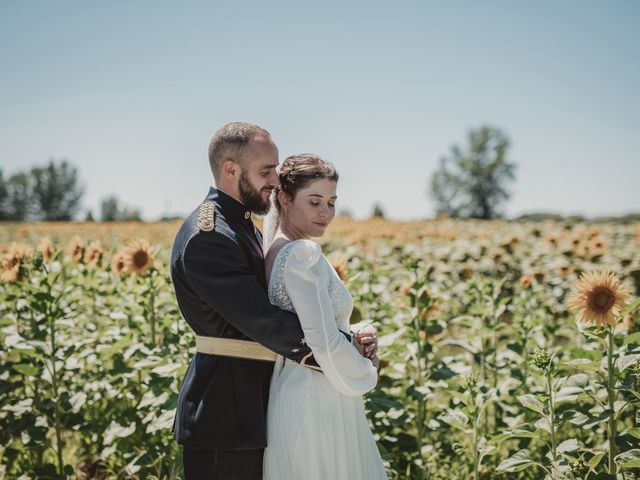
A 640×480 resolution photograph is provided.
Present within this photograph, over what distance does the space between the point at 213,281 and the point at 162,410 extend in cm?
142

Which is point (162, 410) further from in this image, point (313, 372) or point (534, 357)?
point (534, 357)

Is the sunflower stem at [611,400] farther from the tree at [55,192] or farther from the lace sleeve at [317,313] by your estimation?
the tree at [55,192]

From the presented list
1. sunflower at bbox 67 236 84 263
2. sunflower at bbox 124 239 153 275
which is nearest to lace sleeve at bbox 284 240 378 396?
sunflower at bbox 124 239 153 275

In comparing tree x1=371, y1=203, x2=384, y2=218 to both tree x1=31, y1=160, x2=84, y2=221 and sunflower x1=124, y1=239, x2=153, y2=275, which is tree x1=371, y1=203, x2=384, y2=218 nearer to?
sunflower x1=124, y1=239, x2=153, y2=275

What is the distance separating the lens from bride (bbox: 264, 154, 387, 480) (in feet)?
5.66

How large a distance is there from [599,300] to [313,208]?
1355 millimetres

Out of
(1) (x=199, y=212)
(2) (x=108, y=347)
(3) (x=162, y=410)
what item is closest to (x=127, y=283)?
(2) (x=108, y=347)

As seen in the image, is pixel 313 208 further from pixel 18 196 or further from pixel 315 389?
pixel 18 196

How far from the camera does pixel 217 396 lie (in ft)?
5.99

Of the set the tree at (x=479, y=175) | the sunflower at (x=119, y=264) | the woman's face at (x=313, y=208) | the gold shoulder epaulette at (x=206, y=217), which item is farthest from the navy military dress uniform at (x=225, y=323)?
the tree at (x=479, y=175)

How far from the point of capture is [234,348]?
1873mm

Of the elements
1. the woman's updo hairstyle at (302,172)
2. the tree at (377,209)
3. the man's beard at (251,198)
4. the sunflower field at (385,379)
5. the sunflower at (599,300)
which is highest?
the tree at (377,209)

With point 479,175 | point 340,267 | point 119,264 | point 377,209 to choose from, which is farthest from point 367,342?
point 479,175

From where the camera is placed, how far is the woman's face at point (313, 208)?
195cm
